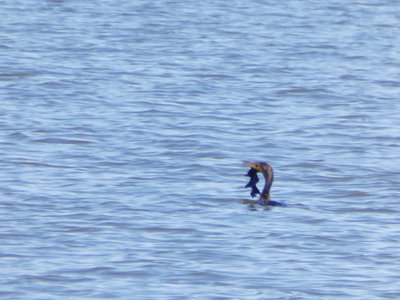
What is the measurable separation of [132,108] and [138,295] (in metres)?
8.08

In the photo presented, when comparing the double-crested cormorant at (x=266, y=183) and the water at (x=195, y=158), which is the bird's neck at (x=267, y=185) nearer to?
the double-crested cormorant at (x=266, y=183)

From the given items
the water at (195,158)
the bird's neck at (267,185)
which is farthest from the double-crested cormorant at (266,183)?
the water at (195,158)

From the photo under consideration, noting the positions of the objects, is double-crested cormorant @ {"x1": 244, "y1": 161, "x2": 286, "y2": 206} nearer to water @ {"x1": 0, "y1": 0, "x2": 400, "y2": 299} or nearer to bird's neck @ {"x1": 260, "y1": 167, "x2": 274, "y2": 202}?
bird's neck @ {"x1": 260, "y1": 167, "x2": 274, "y2": 202}

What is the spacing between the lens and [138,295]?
8.76 metres

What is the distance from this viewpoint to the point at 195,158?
13.7 metres

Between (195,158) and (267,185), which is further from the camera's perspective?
(195,158)

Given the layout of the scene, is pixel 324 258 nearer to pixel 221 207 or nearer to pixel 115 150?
pixel 221 207

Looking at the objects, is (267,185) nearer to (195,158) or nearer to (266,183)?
(266,183)

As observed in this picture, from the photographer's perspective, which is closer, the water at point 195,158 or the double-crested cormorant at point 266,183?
the water at point 195,158

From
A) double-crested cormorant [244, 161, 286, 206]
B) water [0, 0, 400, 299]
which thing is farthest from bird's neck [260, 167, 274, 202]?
water [0, 0, 400, 299]

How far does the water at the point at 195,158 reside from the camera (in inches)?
367

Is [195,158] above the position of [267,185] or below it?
below

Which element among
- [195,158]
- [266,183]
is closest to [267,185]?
[266,183]

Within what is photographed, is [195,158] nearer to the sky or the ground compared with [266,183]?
nearer to the ground
